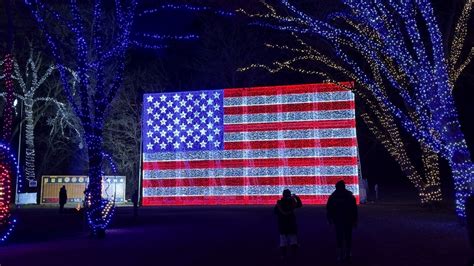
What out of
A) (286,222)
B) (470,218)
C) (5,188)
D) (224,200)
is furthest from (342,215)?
(224,200)

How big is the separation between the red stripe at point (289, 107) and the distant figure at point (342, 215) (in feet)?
71.1

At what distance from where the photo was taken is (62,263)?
1121 cm

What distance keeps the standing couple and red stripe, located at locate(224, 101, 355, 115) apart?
70.5ft

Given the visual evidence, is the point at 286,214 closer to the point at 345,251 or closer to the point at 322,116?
the point at 345,251

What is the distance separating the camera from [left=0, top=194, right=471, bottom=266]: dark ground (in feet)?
37.2

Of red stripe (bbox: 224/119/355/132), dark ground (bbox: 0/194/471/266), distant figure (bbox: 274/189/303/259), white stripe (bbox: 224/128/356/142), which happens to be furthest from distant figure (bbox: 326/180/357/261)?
red stripe (bbox: 224/119/355/132)

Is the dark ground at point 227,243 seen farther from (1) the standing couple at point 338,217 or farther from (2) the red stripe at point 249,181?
(2) the red stripe at point 249,181

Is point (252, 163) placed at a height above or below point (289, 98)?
→ below

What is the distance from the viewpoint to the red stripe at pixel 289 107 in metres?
32.2

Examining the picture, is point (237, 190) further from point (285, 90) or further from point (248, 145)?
point (285, 90)

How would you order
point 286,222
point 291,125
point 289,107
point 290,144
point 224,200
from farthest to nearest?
1. point 224,200
2. point 289,107
3. point 291,125
4. point 290,144
5. point 286,222

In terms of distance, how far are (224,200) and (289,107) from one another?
676 centimetres

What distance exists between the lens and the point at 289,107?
3294cm

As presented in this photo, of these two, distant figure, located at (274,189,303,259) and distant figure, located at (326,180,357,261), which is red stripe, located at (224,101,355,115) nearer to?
distant figure, located at (274,189,303,259)
